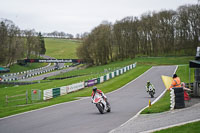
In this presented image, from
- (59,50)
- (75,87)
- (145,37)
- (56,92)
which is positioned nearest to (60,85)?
(75,87)

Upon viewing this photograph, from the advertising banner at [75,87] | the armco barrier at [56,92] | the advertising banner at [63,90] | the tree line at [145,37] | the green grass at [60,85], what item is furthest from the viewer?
the tree line at [145,37]

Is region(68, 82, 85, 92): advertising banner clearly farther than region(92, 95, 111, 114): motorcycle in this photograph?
Yes

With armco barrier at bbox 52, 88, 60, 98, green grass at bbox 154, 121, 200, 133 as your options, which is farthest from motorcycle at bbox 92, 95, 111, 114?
armco barrier at bbox 52, 88, 60, 98

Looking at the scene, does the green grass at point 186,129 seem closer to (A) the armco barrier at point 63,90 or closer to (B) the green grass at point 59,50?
(A) the armco barrier at point 63,90

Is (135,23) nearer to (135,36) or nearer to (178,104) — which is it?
(135,36)

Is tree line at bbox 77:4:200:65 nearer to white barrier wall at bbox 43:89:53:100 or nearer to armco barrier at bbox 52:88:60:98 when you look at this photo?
armco barrier at bbox 52:88:60:98

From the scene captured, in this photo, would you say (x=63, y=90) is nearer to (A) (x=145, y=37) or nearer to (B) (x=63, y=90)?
(B) (x=63, y=90)

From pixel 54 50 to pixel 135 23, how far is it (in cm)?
8646

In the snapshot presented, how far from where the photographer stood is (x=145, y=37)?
86312 millimetres

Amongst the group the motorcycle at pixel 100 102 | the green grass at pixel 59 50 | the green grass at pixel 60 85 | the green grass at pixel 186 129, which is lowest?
the green grass at pixel 60 85

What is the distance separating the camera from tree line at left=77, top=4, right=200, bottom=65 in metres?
76.2

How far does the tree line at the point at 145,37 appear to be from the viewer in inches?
3000

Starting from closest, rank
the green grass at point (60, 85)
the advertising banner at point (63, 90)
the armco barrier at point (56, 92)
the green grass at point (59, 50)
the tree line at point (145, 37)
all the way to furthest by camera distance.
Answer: the green grass at point (60, 85) → the armco barrier at point (56, 92) → the advertising banner at point (63, 90) → the tree line at point (145, 37) → the green grass at point (59, 50)

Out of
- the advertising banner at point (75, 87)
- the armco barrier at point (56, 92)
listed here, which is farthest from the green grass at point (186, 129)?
the advertising banner at point (75, 87)
